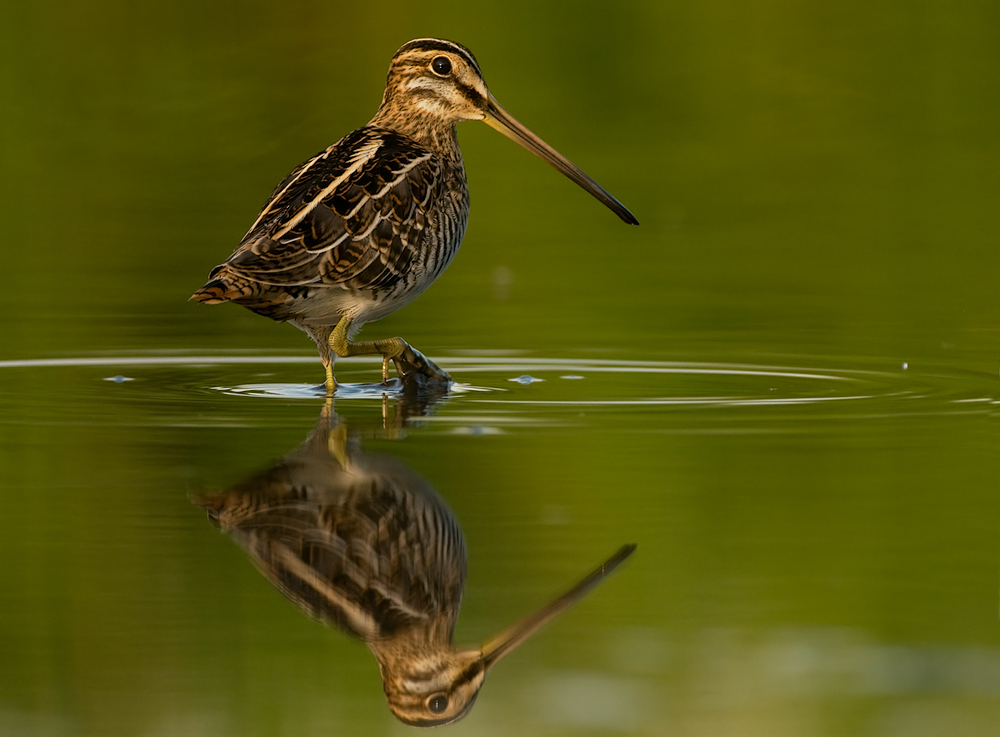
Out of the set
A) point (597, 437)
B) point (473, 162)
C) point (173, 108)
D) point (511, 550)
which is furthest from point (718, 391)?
point (173, 108)

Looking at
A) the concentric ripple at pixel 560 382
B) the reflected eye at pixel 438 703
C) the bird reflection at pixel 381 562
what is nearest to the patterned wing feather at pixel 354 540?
the bird reflection at pixel 381 562

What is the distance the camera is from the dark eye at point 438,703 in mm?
4316

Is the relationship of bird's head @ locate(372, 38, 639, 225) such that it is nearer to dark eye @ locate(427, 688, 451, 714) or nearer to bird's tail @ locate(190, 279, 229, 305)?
bird's tail @ locate(190, 279, 229, 305)

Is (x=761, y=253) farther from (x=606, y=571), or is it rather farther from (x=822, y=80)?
(x=822, y=80)

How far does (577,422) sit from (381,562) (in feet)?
7.37

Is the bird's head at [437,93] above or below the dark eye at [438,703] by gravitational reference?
above

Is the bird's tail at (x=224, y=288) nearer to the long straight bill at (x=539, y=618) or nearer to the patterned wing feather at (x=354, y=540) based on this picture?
the patterned wing feather at (x=354, y=540)

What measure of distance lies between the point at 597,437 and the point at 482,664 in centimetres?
269

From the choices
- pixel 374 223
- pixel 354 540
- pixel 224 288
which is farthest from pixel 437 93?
pixel 354 540

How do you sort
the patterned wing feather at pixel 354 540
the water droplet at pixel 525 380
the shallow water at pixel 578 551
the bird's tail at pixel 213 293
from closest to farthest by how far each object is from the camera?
1. the shallow water at pixel 578 551
2. the patterned wing feather at pixel 354 540
3. the bird's tail at pixel 213 293
4. the water droplet at pixel 525 380

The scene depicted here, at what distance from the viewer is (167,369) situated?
905cm

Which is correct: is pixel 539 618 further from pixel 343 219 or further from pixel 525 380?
pixel 525 380

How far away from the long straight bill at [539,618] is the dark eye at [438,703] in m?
0.17

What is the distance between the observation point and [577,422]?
24.5ft
